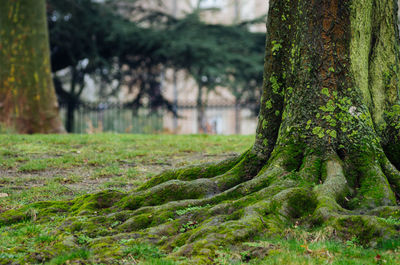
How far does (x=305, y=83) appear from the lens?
17.0ft

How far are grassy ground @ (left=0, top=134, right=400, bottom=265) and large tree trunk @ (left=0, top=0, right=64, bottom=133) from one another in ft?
7.39

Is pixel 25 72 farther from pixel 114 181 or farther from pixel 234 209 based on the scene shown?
pixel 234 209

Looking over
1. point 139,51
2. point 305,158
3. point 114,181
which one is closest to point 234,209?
point 305,158

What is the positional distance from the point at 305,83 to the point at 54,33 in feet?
49.5

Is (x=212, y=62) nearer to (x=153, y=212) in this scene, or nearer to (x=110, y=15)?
(x=110, y=15)

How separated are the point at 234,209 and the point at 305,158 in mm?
1176

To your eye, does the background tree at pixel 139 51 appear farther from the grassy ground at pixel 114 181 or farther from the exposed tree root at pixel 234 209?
the exposed tree root at pixel 234 209

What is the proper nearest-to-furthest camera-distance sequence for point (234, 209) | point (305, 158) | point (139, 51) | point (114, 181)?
point (234, 209), point (305, 158), point (114, 181), point (139, 51)

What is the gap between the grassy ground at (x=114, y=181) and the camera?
3.54 m

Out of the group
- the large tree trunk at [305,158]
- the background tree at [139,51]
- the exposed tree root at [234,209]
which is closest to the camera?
the exposed tree root at [234,209]

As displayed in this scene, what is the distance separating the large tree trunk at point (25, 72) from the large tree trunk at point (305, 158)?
8.15m

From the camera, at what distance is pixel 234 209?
4.44 meters

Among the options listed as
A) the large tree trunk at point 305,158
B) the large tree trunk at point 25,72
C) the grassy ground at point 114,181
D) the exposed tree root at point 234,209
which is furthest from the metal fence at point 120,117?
the exposed tree root at point 234,209

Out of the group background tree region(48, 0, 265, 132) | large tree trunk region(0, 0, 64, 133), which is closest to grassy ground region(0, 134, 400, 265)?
large tree trunk region(0, 0, 64, 133)
